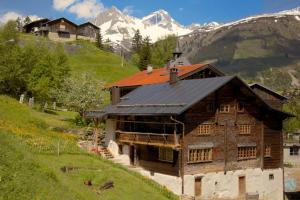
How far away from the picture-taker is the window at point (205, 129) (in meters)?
41.1

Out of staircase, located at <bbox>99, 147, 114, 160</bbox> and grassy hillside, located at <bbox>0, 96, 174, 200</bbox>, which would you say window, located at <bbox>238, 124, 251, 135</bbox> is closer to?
grassy hillside, located at <bbox>0, 96, 174, 200</bbox>

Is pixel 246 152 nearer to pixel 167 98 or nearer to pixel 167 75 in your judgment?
pixel 167 98

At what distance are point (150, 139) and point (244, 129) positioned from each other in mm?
9712

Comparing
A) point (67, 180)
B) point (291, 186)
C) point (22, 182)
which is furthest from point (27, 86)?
point (22, 182)

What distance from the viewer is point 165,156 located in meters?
41.3

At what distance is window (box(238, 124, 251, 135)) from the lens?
44375 millimetres

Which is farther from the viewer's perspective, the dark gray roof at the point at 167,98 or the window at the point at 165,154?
the window at the point at 165,154

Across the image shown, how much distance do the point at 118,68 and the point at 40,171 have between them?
93578mm

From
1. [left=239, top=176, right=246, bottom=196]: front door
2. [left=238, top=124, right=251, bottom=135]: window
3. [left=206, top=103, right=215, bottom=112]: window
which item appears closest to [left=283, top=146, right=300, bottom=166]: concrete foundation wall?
[left=238, top=124, right=251, bottom=135]: window

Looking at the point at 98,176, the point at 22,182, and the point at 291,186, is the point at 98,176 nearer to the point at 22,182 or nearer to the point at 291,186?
the point at 22,182

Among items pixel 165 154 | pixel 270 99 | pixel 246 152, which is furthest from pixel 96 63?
pixel 165 154

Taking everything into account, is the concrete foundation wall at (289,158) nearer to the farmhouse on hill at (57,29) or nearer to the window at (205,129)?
the window at (205,129)

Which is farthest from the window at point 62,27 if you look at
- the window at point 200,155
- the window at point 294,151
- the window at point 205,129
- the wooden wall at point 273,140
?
the window at point 200,155

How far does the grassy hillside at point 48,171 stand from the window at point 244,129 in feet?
37.4
